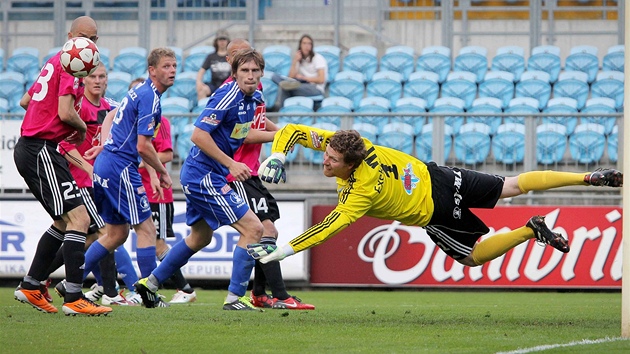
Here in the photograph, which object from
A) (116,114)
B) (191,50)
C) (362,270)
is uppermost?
(191,50)

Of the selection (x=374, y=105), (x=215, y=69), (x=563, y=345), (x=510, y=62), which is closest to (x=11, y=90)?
(x=215, y=69)

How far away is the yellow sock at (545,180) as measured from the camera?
783 centimetres

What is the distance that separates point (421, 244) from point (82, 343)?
25.8 feet

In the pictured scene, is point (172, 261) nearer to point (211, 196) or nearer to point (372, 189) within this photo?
point (211, 196)

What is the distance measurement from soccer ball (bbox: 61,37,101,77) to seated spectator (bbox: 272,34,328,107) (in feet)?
28.0

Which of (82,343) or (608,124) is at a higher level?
(608,124)

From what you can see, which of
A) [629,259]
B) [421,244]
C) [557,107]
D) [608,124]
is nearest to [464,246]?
[629,259]

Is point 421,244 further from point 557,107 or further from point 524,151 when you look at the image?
point 557,107

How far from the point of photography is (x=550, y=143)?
1383 cm

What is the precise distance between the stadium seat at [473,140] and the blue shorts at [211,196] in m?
5.87

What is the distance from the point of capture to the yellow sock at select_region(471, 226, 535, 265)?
7905mm

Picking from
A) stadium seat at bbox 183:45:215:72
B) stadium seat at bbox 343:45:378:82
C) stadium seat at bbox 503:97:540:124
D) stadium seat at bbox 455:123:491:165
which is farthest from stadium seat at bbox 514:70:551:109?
stadium seat at bbox 183:45:215:72

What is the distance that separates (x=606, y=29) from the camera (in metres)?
18.4

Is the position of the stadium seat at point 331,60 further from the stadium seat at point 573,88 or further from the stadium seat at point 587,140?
the stadium seat at point 587,140
